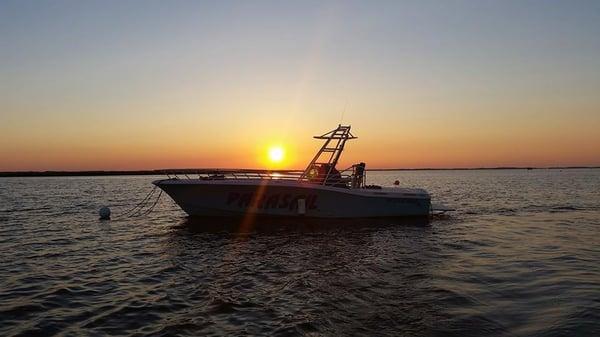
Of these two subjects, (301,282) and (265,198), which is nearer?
(301,282)

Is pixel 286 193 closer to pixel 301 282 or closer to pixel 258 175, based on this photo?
pixel 258 175

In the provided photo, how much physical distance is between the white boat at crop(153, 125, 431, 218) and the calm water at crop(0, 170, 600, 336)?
1953 mm

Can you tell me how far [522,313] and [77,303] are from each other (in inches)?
306

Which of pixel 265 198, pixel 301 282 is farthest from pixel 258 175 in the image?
pixel 301 282

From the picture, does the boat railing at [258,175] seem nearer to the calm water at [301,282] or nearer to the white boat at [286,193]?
the white boat at [286,193]

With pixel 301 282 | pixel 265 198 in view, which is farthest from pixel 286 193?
pixel 301 282

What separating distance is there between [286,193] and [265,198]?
0.95 metres

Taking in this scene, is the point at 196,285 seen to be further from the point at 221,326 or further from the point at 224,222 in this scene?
the point at 224,222

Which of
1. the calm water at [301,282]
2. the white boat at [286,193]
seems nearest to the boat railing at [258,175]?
the white boat at [286,193]

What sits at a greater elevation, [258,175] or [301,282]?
[258,175]

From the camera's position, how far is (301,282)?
970cm

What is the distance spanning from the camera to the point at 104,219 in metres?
21.8

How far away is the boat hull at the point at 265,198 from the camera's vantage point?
19.3m

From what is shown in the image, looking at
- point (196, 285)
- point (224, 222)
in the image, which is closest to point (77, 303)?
point (196, 285)
